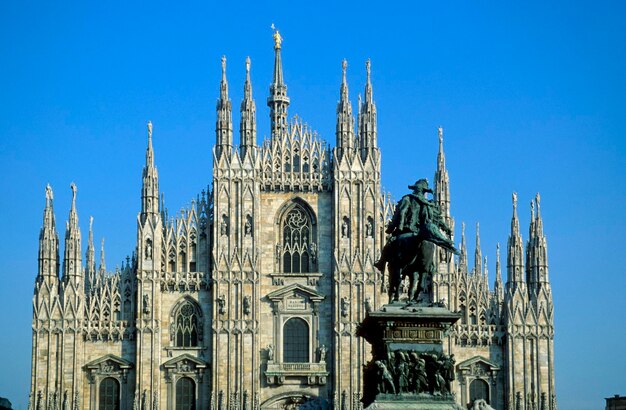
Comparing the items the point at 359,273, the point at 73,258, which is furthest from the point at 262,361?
the point at 73,258

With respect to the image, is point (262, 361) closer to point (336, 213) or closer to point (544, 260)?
point (336, 213)

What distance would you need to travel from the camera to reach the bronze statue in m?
24.4

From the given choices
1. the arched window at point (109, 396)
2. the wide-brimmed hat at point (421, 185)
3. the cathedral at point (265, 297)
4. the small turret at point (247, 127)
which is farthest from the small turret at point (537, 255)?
the wide-brimmed hat at point (421, 185)

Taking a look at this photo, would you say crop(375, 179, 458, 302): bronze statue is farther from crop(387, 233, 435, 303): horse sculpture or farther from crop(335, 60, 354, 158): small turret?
crop(335, 60, 354, 158): small turret

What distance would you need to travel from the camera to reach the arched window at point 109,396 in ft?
218

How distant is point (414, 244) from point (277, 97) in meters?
56.5

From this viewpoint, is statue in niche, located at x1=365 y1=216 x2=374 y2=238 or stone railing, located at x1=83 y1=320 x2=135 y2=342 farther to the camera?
statue in niche, located at x1=365 y1=216 x2=374 y2=238

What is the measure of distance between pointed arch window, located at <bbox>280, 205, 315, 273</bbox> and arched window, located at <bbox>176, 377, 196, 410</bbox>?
7659 millimetres

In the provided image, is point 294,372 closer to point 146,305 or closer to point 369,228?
point 146,305

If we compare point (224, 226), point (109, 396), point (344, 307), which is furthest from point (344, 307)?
point (109, 396)

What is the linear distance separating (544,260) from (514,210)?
3.04 metres

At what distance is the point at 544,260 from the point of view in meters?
67.9

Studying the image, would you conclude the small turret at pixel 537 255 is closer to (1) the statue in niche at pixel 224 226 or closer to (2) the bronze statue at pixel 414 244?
(1) the statue in niche at pixel 224 226

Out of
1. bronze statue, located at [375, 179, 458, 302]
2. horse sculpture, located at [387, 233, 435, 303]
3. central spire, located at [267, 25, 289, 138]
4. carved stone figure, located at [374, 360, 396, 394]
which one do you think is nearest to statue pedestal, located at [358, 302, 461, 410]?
carved stone figure, located at [374, 360, 396, 394]
